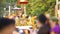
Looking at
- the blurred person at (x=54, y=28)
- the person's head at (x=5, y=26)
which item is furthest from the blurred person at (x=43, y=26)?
the person's head at (x=5, y=26)

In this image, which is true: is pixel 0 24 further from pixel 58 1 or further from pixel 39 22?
pixel 58 1

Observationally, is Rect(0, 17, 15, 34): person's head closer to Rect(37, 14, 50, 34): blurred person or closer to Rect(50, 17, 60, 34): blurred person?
Rect(37, 14, 50, 34): blurred person

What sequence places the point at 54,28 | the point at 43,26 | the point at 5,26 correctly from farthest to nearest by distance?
the point at 54,28
the point at 43,26
the point at 5,26

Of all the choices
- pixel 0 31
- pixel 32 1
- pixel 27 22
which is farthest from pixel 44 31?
pixel 32 1

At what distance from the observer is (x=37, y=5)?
63.0 feet

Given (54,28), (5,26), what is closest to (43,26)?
(54,28)

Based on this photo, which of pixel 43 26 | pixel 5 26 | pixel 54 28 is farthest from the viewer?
pixel 54 28

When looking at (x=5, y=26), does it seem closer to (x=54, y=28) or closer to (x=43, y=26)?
(x=43, y=26)

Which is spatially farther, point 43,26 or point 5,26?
point 43,26

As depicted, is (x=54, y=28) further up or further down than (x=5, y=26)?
further down

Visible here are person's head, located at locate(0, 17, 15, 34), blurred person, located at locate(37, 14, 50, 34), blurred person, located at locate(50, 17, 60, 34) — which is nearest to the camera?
person's head, located at locate(0, 17, 15, 34)

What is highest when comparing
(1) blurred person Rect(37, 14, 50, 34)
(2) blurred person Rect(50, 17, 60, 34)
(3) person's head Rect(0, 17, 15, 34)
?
(3) person's head Rect(0, 17, 15, 34)

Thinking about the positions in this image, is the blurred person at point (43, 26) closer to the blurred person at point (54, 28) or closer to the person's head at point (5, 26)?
the blurred person at point (54, 28)

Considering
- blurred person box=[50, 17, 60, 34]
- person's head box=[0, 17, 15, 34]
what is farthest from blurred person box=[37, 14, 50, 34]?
person's head box=[0, 17, 15, 34]
